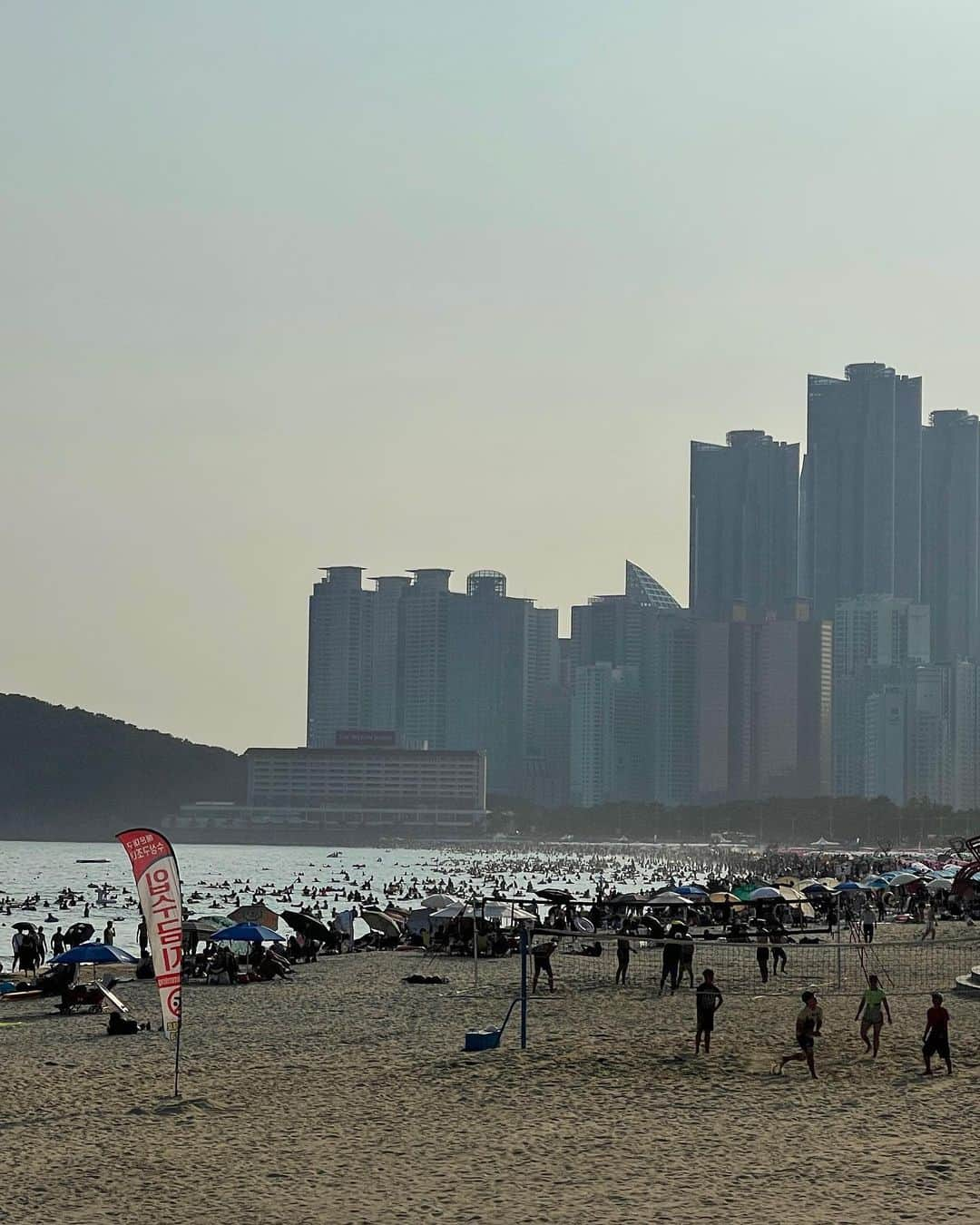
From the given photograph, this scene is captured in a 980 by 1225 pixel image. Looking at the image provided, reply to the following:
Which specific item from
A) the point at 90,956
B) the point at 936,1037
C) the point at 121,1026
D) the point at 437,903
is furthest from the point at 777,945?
the point at 437,903

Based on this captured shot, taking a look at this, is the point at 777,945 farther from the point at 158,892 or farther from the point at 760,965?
the point at 158,892

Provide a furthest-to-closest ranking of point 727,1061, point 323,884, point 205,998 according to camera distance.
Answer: point 323,884
point 205,998
point 727,1061

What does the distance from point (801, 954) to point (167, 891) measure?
2264 cm

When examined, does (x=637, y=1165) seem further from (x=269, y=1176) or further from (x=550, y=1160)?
(x=269, y=1176)

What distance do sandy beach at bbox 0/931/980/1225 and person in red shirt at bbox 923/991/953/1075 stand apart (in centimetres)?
34

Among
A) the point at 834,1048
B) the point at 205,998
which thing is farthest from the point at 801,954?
the point at 834,1048

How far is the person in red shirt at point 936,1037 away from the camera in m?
19.7

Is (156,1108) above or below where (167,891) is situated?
below

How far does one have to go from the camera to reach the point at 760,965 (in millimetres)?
31375

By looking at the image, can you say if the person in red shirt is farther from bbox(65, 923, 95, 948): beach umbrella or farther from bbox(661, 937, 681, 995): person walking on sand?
bbox(65, 923, 95, 948): beach umbrella

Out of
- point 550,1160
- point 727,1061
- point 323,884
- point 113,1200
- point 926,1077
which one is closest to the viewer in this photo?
point 113,1200

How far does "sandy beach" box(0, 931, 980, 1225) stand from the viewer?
1459cm

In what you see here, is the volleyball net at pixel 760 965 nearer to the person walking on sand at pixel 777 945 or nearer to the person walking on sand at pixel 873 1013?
the person walking on sand at pixel 777 945

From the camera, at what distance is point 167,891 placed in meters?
18.7
